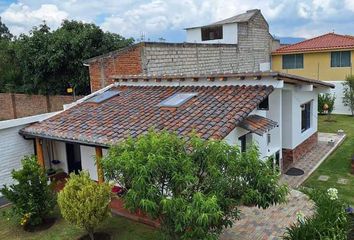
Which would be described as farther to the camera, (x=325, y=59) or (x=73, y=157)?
(x=325, y=59)

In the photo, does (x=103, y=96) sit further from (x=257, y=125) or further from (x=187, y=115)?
(x=257, y=125)

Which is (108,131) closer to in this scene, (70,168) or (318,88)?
(70,168)

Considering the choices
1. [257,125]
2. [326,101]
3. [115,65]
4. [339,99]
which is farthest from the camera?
[339,99]

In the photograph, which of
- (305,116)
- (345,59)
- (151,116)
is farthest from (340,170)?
(345,59)

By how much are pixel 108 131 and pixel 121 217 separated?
286 centimetres

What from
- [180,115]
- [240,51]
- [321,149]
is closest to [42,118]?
[180,115]

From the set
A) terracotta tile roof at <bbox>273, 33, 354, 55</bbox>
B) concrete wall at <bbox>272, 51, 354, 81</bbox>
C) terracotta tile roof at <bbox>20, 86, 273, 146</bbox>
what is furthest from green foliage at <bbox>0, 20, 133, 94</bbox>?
concrete wall at <bbox>272, 51, 354, 81</bbox>

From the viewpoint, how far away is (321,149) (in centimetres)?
1906

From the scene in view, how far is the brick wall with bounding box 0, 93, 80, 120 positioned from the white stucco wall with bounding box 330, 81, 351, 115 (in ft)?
74.3

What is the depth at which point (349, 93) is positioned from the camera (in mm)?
28219

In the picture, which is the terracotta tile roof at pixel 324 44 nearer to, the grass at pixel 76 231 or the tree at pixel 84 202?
the grass at pixel 76 231

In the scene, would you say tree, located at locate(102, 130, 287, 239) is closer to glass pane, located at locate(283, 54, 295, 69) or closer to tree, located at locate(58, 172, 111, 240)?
tree, located at locate(58, 172, 111, 240)

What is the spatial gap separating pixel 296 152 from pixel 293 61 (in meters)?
20.3

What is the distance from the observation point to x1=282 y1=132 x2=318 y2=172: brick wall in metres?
16.7
